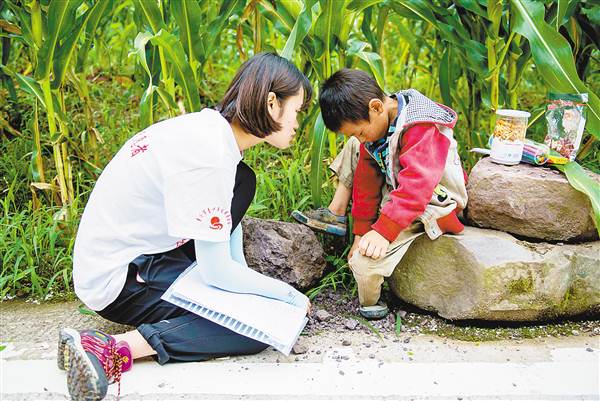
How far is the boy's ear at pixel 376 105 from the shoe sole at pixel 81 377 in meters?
1.13

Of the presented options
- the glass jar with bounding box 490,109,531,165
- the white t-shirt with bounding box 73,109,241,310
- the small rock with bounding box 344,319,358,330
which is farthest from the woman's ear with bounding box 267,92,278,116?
the glass jar with bounding box 490,109,531,165

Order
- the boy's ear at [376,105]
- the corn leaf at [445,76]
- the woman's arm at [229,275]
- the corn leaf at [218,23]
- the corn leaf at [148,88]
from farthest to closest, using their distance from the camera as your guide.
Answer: the corn leaf at [445,76]
the corn leaf at [218,23]
the corn leaf at [148,88]
the boy's ear at [376,105]
the woman's arm at [229,275]

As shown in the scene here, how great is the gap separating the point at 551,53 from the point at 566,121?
25 centimetres

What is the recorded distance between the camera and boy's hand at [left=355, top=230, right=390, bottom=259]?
6.72ft

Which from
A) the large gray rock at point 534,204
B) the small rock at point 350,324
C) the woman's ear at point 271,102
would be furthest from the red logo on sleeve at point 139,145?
the large gray rock at point 534,204

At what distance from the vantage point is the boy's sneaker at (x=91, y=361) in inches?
64.4

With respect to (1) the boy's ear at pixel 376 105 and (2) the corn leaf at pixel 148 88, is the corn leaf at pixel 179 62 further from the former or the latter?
(1) the boy's ear at pixel 376 105

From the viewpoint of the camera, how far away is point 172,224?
1.72m

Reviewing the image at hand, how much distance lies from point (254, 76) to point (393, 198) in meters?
0.60

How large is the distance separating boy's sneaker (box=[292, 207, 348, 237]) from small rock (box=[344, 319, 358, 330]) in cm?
37

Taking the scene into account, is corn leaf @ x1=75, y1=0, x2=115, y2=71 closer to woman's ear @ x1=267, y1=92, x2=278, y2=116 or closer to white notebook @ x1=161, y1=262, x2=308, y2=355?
woman's ear @ x1=267, y1=92, x2=278, y2=116

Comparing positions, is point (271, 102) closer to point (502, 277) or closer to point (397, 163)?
point (397, 163)

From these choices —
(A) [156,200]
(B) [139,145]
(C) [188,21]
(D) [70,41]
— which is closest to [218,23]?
(C) [188,21]

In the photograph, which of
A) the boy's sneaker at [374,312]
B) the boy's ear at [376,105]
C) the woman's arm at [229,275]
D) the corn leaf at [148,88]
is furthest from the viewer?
the corn leaf at [148,88]
